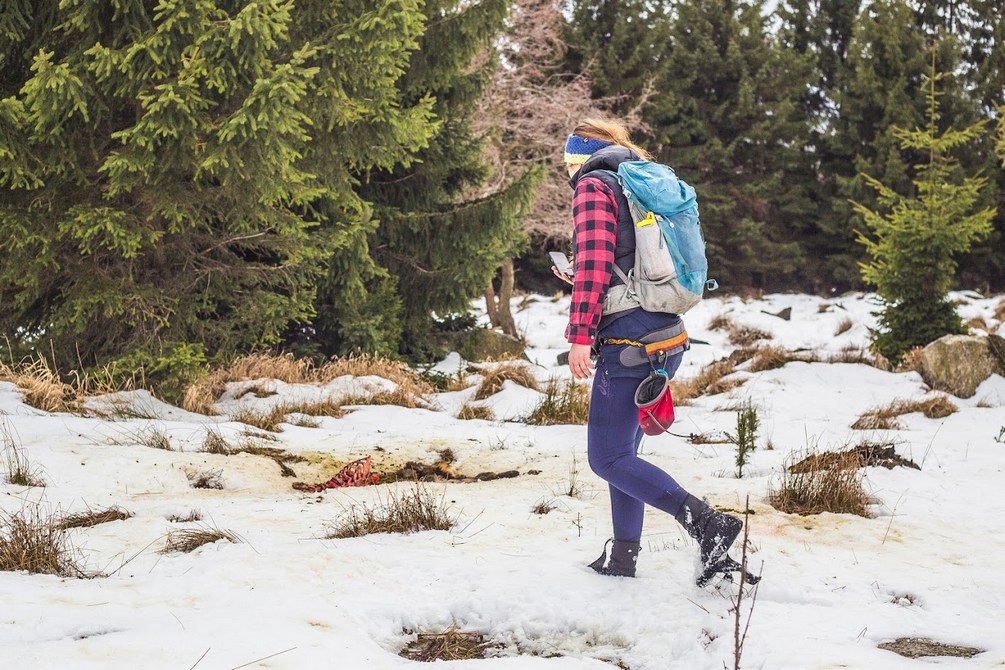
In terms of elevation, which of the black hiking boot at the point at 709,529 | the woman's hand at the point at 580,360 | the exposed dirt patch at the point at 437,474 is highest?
the woman's hand at the point at 580,360

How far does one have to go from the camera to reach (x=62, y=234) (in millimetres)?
5750

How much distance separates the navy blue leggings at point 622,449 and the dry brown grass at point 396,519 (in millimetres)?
1034

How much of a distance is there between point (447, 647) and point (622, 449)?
97 centimetres

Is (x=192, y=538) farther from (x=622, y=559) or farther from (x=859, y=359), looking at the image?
(x=859, y=359)

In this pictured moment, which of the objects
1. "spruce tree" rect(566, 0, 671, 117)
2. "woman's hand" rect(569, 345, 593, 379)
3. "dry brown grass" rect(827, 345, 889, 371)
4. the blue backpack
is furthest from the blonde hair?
"spruce tree" rect(566, 0, 671, 117)

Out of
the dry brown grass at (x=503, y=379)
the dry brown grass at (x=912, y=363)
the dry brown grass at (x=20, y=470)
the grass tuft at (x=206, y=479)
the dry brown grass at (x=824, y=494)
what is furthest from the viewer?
the dry brown grass at (x=912, y=363)

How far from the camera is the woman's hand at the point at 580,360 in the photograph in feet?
9.77

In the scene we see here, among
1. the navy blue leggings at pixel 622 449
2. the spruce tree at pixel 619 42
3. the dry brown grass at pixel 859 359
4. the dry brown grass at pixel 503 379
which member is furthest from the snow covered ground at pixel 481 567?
the spruce tree at pixel 619 42

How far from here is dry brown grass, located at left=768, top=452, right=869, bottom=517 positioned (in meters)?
4.21

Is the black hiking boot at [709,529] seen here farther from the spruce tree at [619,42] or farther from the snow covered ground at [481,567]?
the spruce tree at [619,42]

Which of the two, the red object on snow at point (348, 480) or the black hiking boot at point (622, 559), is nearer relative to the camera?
the black hiking boot at point (622, 559)

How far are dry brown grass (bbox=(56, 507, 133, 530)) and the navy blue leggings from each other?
2.23 m

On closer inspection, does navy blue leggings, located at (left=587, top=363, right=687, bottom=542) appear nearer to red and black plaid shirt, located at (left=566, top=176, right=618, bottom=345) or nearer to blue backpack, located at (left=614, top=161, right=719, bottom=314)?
red and black plaid shirt, located at (left=566, top=176, right=618, bottom=345)

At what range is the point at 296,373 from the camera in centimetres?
830
